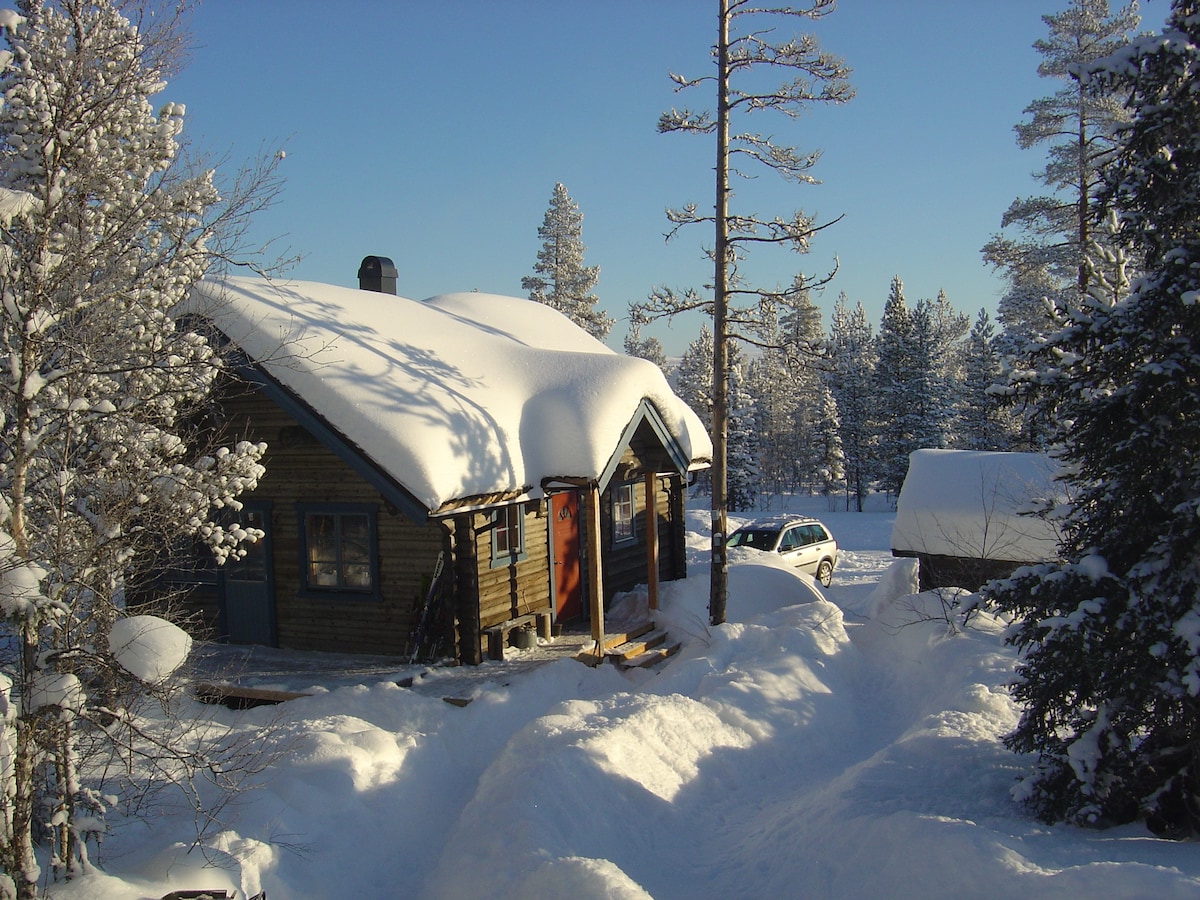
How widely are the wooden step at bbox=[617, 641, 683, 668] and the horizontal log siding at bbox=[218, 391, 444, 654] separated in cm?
335

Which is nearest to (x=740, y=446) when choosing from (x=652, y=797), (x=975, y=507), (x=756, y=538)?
(x=756, y=538)

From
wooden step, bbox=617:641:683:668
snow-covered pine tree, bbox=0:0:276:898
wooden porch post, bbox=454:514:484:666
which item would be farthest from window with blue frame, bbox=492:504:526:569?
snow-covered pine tree, bbox=0:0:276:898

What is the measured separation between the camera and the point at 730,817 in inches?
338

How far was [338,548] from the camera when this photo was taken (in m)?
12.8

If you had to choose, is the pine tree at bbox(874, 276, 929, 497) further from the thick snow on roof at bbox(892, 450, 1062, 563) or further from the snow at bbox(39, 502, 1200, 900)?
the snow at bbox(39, 502, 1200, 900)

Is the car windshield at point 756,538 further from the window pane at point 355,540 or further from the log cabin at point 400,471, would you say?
the window pane at point 355,540

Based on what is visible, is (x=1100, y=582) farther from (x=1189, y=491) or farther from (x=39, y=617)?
(x=39, y=617)

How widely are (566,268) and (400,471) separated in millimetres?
31315

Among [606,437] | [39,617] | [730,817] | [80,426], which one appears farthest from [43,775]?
[606,437]

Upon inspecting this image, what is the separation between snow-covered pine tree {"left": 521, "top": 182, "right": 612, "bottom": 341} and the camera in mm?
40469

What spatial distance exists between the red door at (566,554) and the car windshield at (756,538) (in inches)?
314

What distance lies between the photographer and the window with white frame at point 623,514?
653 inches

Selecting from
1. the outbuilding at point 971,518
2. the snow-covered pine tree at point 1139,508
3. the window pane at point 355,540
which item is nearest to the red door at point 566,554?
the window pane at point 355,540

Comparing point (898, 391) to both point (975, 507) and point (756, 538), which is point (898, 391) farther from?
point (975, 507)
